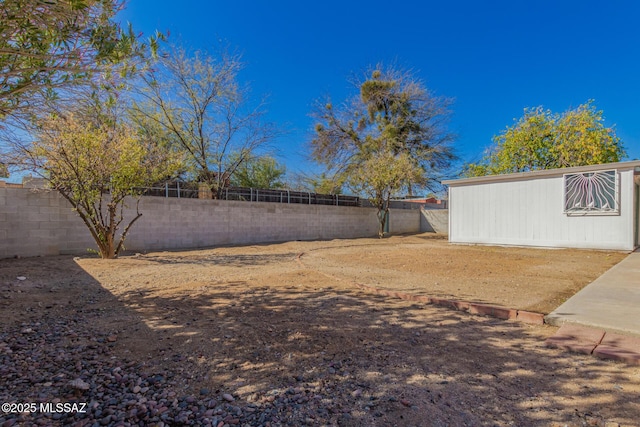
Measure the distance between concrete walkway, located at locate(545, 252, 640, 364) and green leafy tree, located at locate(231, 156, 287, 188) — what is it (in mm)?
11769

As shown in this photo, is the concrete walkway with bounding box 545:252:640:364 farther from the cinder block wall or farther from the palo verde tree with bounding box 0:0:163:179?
the cinder block wall

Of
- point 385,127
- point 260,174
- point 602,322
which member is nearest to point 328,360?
point 602,322

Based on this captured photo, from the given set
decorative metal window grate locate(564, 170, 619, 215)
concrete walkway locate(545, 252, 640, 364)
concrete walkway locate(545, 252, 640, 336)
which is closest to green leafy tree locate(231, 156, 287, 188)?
decorative metal window grate locate(564, 170, 619, 215)

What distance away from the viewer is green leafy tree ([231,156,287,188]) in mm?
14524

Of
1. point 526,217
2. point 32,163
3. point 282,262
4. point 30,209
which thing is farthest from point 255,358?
point 526,217

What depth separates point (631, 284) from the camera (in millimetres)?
4520

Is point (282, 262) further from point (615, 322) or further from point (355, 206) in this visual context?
point (355, 206)

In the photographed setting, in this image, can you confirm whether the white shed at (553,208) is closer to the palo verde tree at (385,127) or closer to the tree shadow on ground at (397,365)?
the palo verde tree at (385,127)

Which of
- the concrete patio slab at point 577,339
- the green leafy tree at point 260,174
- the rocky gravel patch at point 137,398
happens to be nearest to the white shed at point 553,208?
the green leafy tree at point 260,174

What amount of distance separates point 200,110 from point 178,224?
4.64 m

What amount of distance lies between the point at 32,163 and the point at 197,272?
4293 millimetres

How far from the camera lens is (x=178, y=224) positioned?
996 centimetres

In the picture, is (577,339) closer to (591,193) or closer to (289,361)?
(289,361)

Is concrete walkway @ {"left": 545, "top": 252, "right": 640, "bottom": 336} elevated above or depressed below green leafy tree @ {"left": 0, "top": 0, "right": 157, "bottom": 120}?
below
